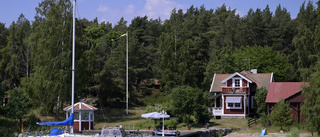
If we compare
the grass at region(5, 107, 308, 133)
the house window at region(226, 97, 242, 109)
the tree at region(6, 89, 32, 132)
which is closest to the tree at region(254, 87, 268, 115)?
the house window at region(226, 97, 242, 109)

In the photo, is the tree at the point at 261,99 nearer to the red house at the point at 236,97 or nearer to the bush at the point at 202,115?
the red house at the point at 236,97

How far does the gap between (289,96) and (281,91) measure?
3.40 meters

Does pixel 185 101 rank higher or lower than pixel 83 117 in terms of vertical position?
higher

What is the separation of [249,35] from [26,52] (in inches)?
1904

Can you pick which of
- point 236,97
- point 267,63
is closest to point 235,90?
point 236,97

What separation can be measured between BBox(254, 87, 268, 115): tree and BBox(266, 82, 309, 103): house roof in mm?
1525

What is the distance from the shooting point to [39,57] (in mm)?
49688

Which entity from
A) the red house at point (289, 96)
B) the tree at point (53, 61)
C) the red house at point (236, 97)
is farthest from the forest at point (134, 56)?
the red house at point (236, 97)

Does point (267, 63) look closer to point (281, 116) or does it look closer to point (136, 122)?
point (281, 116)

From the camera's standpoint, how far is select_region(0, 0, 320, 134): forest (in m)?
49.3

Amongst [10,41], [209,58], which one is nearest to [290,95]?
[209,58]

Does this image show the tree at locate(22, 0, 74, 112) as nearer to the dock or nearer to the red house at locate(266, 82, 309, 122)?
the dock

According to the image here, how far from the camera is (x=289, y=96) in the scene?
4391 centimetres

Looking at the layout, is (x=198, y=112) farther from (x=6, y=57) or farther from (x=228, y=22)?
(x=228, y=22)
